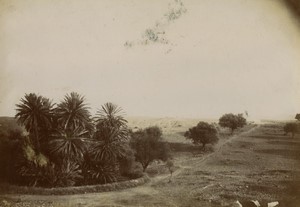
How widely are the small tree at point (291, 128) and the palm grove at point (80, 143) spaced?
35 cm

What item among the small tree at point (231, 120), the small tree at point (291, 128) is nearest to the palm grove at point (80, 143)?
the small tree at point (231, 120)

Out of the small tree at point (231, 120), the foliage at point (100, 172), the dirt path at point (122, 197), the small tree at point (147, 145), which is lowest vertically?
the dirt path at point (122, 197)

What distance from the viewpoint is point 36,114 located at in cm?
449

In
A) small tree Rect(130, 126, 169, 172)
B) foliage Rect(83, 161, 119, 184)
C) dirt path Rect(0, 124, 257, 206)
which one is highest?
small tree Rect(130, 126, 169, 172)

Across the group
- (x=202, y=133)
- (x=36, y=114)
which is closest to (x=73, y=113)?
(x=36, y=114)

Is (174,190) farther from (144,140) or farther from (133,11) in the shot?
(133,11)

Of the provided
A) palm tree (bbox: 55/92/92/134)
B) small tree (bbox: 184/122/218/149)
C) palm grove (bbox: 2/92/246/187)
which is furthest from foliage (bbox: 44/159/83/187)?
small tree (bbox: 184/122/218/149)

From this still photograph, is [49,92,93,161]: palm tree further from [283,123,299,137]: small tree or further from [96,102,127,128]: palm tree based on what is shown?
[283,123,299,137]: small tree

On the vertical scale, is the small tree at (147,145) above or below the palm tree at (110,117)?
below

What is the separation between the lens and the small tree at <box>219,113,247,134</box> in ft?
14.8

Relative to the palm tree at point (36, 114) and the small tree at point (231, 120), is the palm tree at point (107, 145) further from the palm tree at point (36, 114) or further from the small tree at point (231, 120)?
the small tree at point (231, 120)

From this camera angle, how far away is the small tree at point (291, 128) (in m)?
4.54

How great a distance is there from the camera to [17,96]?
14.9 ft

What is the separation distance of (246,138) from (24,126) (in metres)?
1.77
